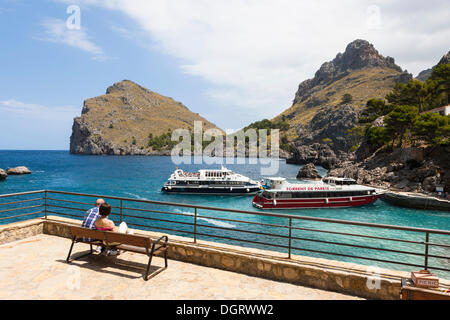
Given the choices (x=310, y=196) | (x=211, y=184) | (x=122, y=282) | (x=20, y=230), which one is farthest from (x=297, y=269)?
(x=211, y=184)

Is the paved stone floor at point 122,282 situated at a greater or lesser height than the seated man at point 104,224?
lesser

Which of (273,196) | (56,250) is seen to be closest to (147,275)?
(56,250)

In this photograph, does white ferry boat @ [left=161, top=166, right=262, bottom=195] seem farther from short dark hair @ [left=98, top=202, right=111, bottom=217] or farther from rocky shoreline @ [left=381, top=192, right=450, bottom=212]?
short dark hair @ [left=98, top=202, right=111, bottom=217]

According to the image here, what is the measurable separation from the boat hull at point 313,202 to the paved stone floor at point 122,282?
3601cm

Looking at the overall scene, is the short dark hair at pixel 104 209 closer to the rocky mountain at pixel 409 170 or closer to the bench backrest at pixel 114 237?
the bench backrest at pixel 114 237

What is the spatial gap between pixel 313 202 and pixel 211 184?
21.4 meters

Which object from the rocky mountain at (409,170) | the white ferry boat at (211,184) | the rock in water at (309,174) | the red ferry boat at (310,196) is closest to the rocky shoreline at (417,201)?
the red ferry boat at (310,196)

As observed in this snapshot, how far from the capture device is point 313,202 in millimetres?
41906

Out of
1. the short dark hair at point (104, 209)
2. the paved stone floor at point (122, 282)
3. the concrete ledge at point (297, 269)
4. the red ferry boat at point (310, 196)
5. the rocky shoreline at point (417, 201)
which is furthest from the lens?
the red ferry boat at point (310, 196)

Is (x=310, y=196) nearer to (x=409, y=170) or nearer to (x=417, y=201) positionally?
(x=417, y=201)

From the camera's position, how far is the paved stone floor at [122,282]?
4969 mm
